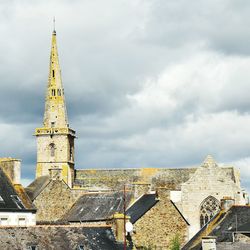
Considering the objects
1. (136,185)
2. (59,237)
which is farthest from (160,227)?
(59,237)

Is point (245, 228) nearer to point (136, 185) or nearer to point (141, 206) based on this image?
point (141, 206)

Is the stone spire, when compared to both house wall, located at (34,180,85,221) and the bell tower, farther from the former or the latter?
house wall, located at (34,180,85,221)

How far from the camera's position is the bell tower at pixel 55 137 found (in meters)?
86.4

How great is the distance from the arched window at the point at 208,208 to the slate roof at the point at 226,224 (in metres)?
23.9

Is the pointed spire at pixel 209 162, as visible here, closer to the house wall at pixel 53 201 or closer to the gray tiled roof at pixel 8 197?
the house wall at pixel 53 201

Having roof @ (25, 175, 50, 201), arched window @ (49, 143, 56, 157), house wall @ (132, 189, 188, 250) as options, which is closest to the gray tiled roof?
house wall @ (132, 189, 188, 250)

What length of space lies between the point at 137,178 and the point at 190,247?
4306 cm

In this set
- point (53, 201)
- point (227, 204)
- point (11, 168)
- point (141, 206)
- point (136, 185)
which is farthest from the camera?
point (53, 201)

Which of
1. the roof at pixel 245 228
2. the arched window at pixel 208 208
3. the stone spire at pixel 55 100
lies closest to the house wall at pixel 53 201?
the arched window at pixel 208 208

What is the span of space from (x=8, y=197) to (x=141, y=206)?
13.7m

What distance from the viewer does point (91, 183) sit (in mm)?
85625

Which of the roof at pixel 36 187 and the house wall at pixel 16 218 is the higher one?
the roof at pixel 36 187

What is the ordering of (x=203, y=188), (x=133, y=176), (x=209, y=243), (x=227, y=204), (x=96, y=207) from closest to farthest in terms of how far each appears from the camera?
1. (x=209, y=243)
2. (x=227, y=204)
3. (x=96, y=207)
4. (x=203, y=188)
5. (x=133, y=176)

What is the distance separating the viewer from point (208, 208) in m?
66.6
